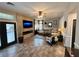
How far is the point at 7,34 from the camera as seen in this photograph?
231 inches

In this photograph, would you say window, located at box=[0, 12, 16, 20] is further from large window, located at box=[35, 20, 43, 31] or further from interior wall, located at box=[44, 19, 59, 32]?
interior wall, located at box=[44, 19, 59, 32]

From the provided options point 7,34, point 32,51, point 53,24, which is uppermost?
point 53,24

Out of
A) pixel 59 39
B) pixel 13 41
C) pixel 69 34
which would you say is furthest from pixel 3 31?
pixel 59 39

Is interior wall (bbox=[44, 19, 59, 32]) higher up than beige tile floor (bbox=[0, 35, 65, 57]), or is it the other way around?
interior wall (bbox=[44, 19, 59, 32])

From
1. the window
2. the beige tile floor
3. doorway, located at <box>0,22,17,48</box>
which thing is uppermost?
the window

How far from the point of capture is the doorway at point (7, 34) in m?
5.31

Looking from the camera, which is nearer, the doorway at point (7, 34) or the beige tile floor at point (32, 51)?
the beige tile floor at point (32, 51)

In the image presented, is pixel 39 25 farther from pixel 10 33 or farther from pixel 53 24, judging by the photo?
pixel 10 33

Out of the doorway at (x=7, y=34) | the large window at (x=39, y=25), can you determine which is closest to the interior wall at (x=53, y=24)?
the large window at (x=39, y=25)

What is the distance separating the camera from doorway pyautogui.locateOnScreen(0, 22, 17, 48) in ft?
17.4

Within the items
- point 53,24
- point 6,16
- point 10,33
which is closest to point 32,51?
point 10,33

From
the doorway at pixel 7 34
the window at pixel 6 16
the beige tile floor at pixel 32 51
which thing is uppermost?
the window at pixel 6 16

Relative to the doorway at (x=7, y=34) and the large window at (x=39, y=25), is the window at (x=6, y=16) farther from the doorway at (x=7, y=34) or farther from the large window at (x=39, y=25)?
the large window at (x=39, y=25)

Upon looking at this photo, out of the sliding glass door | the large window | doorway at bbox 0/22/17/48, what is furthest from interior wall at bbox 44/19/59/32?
the sliding glass door
